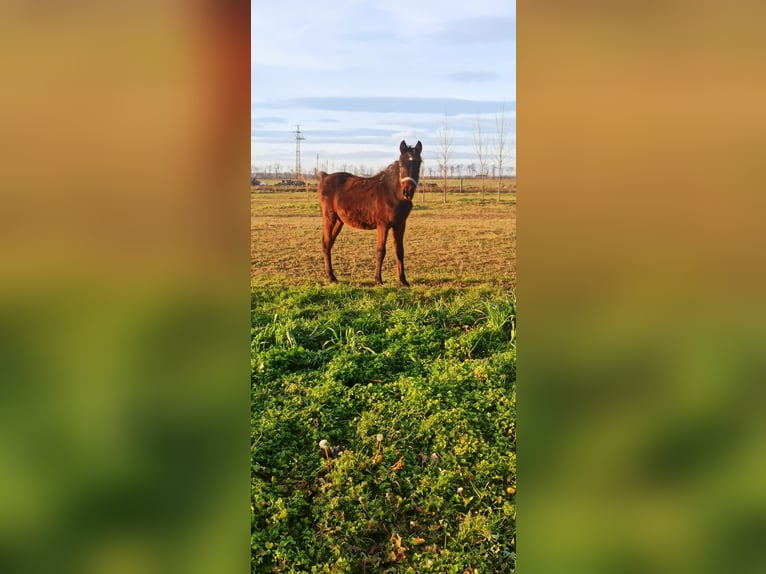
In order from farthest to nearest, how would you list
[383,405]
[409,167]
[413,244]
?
[413,244], [409,167], [383,405]

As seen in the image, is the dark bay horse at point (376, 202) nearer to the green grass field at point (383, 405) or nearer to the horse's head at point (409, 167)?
the horse's head at point (409, 167)

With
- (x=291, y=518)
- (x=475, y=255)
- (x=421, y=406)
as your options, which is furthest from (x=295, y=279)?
(x=291, y=518)

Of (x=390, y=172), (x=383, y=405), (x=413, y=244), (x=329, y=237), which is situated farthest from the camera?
(x=413, y=244)

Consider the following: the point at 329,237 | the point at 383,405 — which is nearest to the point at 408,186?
the point at 329,237

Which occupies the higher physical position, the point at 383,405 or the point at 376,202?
the point at 376,202

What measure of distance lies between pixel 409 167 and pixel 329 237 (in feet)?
2.71

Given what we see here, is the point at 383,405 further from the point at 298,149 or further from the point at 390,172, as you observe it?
the point at 298,149

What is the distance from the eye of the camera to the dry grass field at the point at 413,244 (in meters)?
5.41

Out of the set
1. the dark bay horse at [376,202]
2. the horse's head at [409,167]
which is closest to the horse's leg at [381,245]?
the dark bay horse at [376,202]

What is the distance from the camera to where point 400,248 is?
5.20m

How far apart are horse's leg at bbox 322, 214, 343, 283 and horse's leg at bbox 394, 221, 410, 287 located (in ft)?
1.52

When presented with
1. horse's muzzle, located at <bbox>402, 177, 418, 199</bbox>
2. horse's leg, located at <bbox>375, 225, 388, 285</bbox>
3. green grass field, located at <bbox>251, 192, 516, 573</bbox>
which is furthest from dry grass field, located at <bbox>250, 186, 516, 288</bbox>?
horse's muzzle, located at <bbox>402, 177, 418, 199</bbox>
